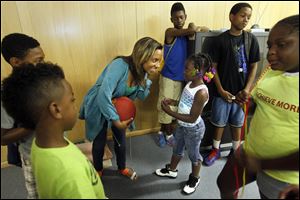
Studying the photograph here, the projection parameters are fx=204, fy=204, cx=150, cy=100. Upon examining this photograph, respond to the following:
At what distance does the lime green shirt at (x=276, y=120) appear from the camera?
16.9 inches

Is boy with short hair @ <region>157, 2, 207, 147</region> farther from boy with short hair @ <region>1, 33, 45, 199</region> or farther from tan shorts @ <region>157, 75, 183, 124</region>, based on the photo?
boy with short hair @ <region>1, 33, 45, 199</region>

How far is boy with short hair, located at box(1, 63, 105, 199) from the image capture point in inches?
14.7

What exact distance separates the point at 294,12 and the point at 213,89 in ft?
2.85

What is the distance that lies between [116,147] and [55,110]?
0.78 meters

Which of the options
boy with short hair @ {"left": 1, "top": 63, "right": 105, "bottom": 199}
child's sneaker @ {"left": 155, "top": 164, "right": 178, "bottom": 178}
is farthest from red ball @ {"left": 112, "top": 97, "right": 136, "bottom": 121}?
boy with short hair @ {"left": 1, "top": 63, "right": 105, "bottom": 199}

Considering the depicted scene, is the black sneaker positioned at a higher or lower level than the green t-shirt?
lower

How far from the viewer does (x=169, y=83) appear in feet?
4.45

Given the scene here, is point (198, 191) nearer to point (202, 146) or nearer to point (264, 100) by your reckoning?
point (264, 100)

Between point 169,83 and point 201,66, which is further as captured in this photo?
point 169,83

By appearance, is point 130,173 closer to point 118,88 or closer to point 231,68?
point 118,88

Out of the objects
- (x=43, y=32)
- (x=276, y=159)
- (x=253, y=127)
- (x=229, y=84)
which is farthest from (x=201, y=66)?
(x=43, y=32)

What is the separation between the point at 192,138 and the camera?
3.35 ft

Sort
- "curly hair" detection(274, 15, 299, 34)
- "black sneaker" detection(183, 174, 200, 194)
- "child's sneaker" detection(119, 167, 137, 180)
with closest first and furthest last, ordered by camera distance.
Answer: "curly hair" detection(274, 15, 299, 34) < "black sneaker" detection(183, 174, 200, 194) < "child's sneaker" detection(119, 167, 137, 180)

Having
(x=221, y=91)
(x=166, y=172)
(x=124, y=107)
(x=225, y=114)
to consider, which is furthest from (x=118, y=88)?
(x=225, y=114)
